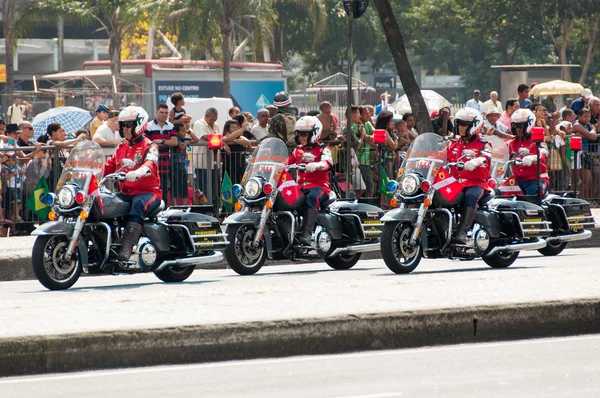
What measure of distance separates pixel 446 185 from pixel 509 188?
2.54 metres

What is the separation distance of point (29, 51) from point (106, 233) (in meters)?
65.3

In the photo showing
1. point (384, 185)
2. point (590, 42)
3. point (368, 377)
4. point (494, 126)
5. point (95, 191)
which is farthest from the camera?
point (590, 42)

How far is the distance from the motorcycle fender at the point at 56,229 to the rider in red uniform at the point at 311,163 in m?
3.24

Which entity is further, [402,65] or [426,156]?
[402,65]

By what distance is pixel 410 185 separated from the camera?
13625 mm

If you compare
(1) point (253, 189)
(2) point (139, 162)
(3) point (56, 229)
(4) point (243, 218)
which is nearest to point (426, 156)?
(1) point (253, 189)

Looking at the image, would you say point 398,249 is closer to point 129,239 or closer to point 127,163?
point 129,239

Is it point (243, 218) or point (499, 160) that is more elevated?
point (499, 160)

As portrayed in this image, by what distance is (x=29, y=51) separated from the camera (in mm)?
75438

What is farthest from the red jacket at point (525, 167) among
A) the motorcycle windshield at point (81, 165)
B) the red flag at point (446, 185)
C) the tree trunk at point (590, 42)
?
the tree trunk at point (590, 42)

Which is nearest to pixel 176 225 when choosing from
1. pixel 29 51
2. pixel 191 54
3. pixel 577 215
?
pixel 577 215

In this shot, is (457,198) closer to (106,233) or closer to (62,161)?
(106,233)

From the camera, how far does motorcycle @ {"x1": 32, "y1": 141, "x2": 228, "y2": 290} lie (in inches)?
473

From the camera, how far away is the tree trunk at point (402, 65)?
2400 centimetres
